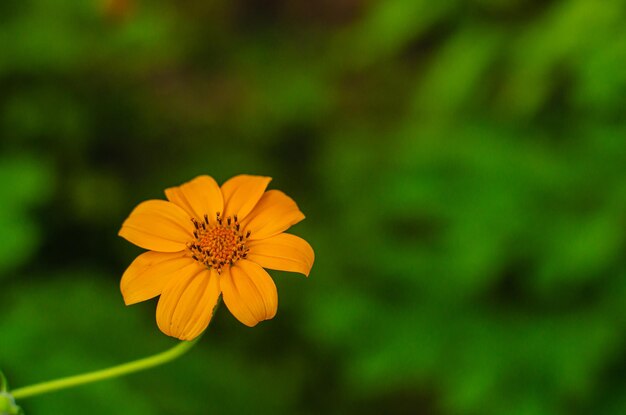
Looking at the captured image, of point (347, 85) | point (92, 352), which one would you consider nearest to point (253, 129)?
point (347, 85)

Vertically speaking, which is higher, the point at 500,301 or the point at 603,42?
the point at 603,42

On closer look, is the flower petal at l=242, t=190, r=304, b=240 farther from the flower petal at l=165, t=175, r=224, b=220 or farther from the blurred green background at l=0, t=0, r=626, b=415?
the blurred green background at l=0, t=0, r=626, b=415

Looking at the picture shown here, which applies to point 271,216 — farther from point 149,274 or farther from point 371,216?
point 371,216

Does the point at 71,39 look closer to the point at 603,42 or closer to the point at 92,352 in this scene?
the point at 92,352

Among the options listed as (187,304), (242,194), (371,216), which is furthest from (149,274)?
(371,216)

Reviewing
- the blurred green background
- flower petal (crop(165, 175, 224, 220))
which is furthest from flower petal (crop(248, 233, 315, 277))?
the blurred green background

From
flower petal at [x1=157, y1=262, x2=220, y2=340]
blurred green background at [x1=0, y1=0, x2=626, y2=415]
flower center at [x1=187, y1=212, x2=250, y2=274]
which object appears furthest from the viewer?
blurred green background at [x1=0, y1=0, x2=626, y2=415]

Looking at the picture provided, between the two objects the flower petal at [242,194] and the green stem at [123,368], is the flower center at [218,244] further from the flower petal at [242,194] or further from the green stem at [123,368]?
the green stem at [123,368]
